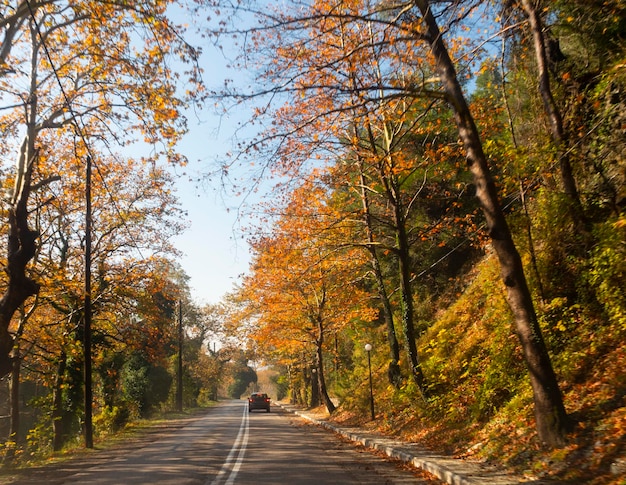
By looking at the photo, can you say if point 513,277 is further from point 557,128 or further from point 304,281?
point 304,281

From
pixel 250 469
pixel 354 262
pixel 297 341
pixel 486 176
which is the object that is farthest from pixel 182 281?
pixel 486 176

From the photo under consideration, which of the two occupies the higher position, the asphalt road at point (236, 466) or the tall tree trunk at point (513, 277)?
the tall tree trunk at point (513, 277)

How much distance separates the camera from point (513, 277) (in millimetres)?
7648

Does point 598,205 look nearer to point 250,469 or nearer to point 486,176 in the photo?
point 486,176

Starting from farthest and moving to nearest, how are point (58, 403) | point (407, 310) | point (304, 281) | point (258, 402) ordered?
point (258, 402) → point (304, 281) → point (58, 403) → point (407, 310)

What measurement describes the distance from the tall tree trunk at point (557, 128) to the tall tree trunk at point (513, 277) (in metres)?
2.14

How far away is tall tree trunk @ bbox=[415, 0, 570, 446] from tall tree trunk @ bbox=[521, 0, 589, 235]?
2.14m

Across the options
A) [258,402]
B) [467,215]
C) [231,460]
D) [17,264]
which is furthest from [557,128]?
[258,402]

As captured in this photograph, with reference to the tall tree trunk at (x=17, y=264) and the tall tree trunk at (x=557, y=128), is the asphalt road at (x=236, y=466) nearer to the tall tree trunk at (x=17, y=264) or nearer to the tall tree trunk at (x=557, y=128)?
the tall tree trunk at (x=17, y=264)

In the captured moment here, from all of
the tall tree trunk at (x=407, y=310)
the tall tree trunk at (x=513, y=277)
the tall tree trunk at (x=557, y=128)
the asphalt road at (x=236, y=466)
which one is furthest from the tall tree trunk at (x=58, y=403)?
the tall tree trunk at (x=557, y=128)

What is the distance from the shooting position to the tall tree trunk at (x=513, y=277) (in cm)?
711

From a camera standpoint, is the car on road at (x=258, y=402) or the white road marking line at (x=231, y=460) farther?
the car on road at (x=258, y=402)

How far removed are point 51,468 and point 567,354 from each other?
1206 centimetres

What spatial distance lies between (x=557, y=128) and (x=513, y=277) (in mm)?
4163
